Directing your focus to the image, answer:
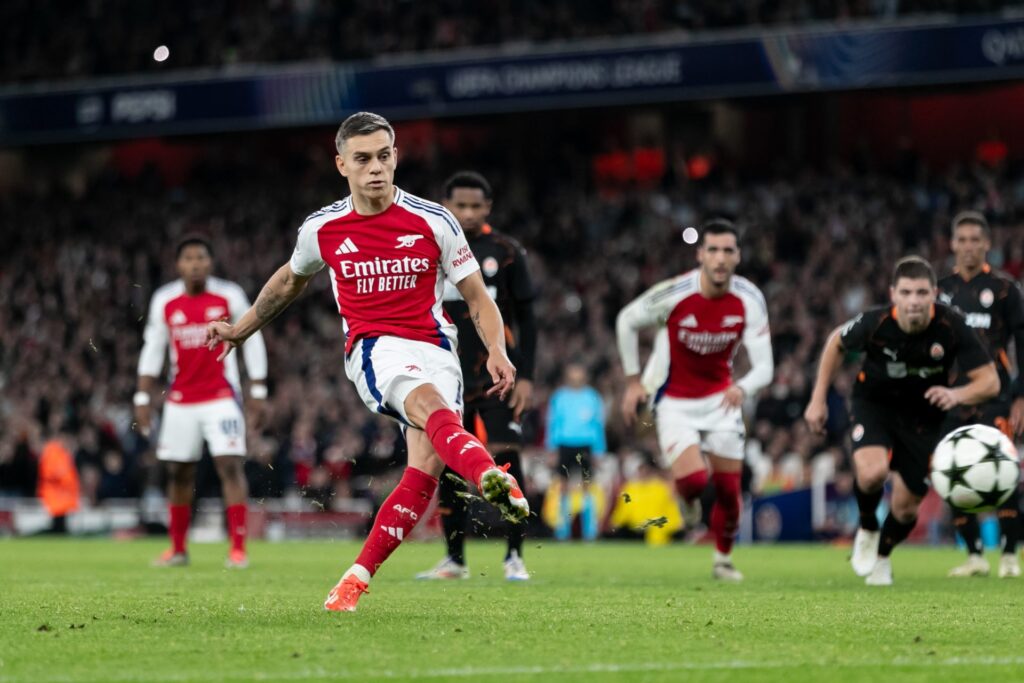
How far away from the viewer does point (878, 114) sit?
98.1 feet

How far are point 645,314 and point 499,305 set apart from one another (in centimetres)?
103

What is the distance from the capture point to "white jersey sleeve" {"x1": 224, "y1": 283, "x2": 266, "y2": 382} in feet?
39.7

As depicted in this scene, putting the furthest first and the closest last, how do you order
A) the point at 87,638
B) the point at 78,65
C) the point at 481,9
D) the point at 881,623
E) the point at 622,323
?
1. the point at 78,65
2. the point at 481,9
3. the point at 622,323
4. the point at 881,623
5. the point at 87,638

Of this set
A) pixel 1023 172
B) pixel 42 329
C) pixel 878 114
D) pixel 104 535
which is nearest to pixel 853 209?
pixel 1023 172

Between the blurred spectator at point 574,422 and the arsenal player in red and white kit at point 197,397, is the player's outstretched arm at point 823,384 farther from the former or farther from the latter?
the blurred spectator at point 574,422

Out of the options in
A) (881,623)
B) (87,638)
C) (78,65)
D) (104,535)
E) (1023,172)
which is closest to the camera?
(87,638)

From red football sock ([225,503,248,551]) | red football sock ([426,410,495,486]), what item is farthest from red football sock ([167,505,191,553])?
red football sock ([426,410,495,486])

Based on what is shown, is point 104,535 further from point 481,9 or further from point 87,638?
point 87,638

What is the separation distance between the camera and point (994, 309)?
1107 centimetres

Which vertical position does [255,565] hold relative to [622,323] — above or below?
below

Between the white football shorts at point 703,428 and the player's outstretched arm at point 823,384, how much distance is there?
0.98m

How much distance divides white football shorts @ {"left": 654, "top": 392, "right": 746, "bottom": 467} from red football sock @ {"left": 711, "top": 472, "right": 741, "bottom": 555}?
147 mm

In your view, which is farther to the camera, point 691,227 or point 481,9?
point 481,9

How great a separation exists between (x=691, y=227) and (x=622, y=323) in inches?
632
